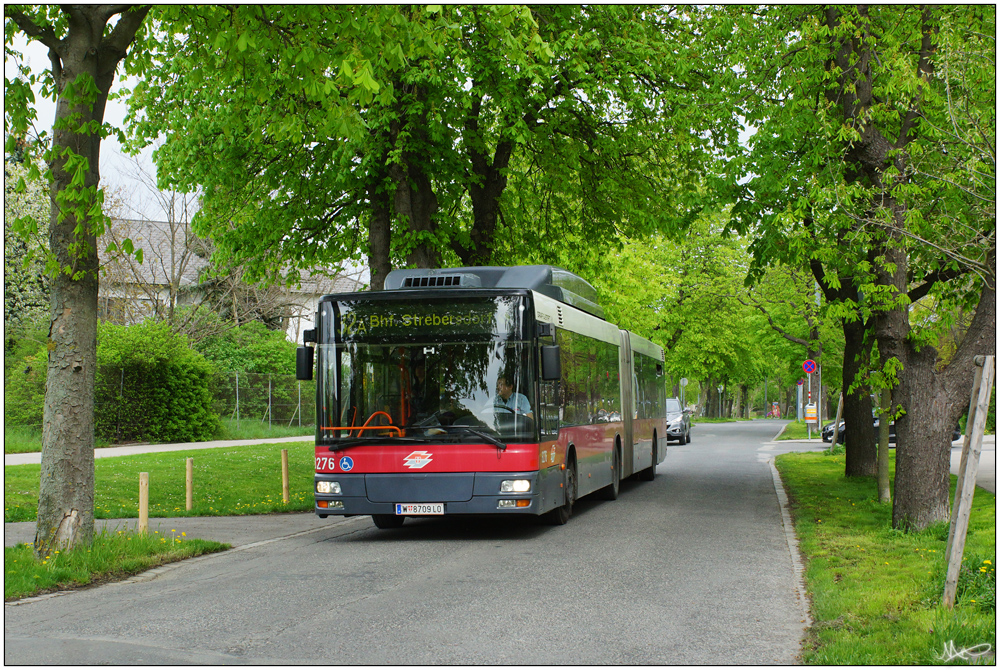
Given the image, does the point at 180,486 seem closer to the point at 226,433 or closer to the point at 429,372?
the point at 429,372

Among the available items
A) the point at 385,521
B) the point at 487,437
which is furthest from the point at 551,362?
the point at 385,521

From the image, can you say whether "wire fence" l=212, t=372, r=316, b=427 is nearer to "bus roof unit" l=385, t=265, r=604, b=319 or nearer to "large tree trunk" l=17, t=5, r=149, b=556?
"bus roof unit" l=385, t=265, r=604, b=319

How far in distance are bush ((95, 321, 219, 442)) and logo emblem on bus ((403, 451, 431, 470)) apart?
60.6 ft

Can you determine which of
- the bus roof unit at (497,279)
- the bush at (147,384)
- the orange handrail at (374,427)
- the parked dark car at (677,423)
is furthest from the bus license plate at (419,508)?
the parked dark car at (677,423)

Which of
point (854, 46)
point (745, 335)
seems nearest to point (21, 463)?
point (854, 46)

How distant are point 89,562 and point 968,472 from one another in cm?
758

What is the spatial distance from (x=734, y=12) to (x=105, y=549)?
1152 centimetres

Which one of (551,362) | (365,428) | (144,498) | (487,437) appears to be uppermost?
(551,362)

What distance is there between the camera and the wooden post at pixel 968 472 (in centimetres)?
686

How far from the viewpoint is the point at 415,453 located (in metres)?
11.9

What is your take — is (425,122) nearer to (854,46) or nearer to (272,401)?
(854,46)

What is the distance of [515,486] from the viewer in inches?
464

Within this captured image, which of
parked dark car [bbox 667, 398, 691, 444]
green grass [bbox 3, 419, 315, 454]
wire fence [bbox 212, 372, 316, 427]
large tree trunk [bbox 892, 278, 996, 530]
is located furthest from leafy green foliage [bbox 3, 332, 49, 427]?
large tree trunk [bbox 892, 278, 996, 530]

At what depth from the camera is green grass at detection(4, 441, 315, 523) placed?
1535 centimetres
